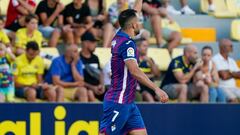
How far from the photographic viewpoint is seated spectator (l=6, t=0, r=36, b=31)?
13.2 meters

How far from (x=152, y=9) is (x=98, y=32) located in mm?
1136

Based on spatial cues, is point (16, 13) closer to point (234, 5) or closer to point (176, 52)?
point (176, 52)

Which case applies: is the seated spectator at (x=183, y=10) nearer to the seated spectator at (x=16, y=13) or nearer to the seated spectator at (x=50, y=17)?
the seated spectator at (x=50, y=17)

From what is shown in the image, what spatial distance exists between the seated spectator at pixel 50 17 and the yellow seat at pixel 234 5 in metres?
3.64

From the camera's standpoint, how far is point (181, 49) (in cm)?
1432

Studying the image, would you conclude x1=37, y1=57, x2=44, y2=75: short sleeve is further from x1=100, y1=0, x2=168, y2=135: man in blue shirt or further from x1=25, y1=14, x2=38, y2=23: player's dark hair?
x1=100, y1=0, x2=168, y2=135: man in blue shirt

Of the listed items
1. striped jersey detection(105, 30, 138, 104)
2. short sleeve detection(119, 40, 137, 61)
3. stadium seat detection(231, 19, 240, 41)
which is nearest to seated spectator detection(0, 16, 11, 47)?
striped jersey detection(105, 30, 138, 104)

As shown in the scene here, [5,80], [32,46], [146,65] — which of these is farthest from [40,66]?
[146,65]

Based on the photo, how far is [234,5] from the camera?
15.8 m

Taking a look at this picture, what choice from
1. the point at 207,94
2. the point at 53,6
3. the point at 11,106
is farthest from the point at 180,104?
the point at 53,6

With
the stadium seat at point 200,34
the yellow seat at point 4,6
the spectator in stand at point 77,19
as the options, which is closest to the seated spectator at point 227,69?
the stadium seat at point 200,34

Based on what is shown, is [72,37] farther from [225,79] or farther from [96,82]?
[225,79]

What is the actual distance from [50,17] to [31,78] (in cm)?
148

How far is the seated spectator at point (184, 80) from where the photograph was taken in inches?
504
